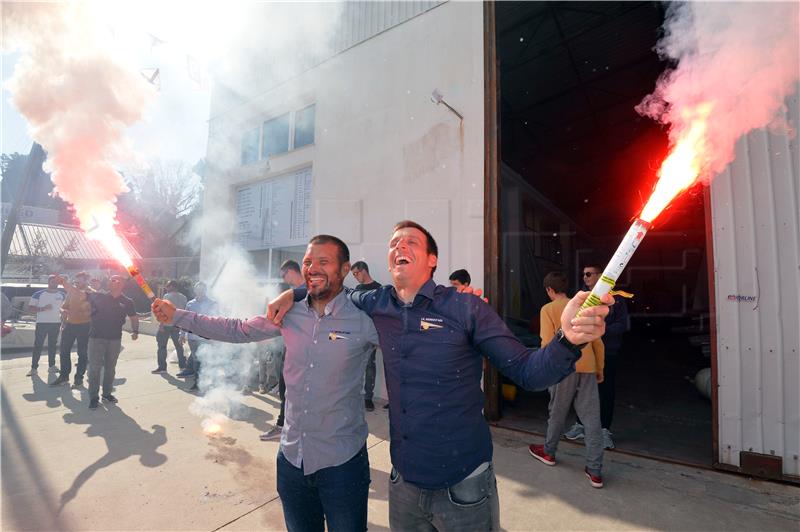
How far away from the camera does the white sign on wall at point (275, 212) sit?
30.0ft

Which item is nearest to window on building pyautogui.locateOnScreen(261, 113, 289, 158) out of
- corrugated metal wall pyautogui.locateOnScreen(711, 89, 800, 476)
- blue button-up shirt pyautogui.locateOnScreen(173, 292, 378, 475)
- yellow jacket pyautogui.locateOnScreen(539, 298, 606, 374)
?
yellow jacket pyautogui.locateOnScreen(539, 298, 606, 374)

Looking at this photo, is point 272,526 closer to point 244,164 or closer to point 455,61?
point 455,61

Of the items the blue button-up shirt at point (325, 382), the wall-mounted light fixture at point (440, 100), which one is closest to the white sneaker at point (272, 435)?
the blue button-up shirt at point (325, 382)

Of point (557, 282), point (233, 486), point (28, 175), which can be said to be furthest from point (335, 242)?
point (28, 175)

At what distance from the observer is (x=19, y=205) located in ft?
15.4

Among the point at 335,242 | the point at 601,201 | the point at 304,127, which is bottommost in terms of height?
the point at 335,242

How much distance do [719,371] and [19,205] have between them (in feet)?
27.6

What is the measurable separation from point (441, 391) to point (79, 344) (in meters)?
9.36

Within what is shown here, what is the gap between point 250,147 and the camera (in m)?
10.7

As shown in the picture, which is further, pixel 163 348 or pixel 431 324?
pixel 163 348

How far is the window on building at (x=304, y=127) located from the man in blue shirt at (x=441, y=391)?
793 cm

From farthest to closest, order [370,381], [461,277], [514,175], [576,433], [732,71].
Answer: [514,175] → [370,381] → [461,277] → [576,433] → [732,71]

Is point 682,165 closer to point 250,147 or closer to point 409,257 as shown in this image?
point 409,257

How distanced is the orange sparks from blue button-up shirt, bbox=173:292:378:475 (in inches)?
58.8
